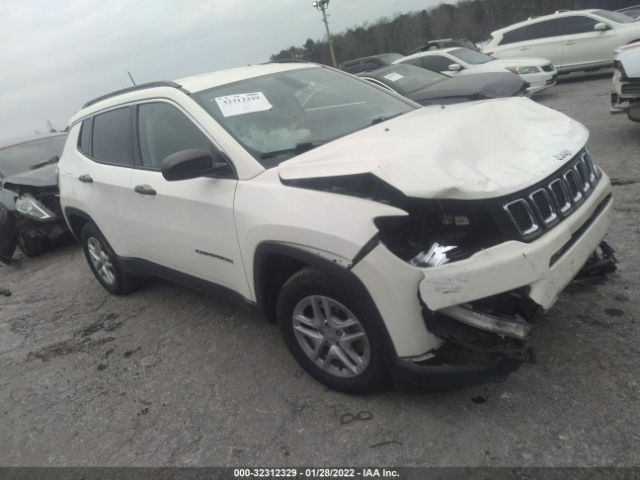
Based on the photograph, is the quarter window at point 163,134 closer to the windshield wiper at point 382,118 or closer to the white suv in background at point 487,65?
the windshield wiper at point 382,118

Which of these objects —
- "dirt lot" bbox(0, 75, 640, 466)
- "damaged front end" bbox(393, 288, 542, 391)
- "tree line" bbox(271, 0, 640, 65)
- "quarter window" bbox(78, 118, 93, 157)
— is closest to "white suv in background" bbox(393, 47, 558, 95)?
"dirt lot" bbox(0, 75, 640, 466)

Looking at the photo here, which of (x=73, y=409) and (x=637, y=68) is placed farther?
(x=637, y=68)

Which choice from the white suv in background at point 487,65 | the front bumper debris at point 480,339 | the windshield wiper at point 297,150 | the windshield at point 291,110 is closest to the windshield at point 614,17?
the white suv in background at point 487,65

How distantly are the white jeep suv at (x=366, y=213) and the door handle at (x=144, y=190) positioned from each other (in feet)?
0.05

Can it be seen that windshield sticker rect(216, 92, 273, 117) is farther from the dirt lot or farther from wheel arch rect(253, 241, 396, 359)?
the dirt lot

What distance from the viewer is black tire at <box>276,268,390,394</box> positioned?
2455mm

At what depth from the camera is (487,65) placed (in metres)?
11.4

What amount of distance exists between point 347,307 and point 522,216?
931mm

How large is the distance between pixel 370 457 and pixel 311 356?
2.24ft

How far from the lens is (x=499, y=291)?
2188 millimetres

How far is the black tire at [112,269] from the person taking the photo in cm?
464

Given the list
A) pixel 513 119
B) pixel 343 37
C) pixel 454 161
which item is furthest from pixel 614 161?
pixel 343 37

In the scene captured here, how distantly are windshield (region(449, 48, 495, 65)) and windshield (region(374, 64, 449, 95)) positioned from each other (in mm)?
3427

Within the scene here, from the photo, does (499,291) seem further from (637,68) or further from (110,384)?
(637,68)
